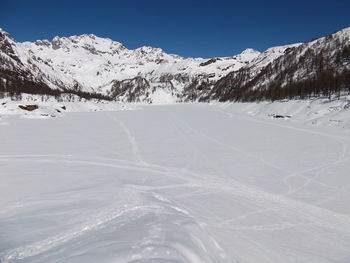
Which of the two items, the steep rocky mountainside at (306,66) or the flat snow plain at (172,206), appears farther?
the steep rocky mountainside at (306,66)

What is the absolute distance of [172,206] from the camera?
6875 millimetres

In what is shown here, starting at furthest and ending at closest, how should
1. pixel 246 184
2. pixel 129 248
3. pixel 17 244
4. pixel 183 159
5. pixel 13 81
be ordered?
pixel 13 81 → pixel 183 159 → pixel 246 184 → pixel 17 244 → pixel 129 248

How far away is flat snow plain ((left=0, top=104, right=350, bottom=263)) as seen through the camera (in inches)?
173

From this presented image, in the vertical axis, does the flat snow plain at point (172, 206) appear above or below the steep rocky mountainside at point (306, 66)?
below

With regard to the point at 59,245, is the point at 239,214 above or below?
below

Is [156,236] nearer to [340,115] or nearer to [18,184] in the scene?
[18,184]

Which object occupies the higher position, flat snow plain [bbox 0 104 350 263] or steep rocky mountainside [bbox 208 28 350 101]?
steep rocky mountainside [bbox 208 28 350 101]

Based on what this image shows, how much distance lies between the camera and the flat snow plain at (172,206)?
4.40 meters

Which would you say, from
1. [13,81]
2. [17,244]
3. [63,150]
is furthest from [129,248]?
[13,81]

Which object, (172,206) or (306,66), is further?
(306,66)

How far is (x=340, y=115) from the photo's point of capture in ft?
112

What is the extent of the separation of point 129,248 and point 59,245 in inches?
53.5

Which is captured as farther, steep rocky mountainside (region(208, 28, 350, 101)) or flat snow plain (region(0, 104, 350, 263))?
steep rocky mountainside (region(208, 28, 350, 101))

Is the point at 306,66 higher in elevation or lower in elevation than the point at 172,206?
higher
